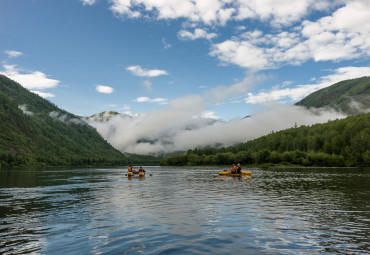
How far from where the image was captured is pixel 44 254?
14758 mm

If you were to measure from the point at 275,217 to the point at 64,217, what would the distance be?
751 inches

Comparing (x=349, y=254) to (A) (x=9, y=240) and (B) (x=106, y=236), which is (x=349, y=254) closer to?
(B) (x=106, y=236)

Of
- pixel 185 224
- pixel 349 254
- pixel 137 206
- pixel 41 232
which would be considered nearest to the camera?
pixel 349 254

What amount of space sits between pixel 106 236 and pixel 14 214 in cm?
1458

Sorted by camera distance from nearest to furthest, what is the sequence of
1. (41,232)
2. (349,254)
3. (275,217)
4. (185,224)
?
(349,254)
(41,232)
(185,224)
(275,217)

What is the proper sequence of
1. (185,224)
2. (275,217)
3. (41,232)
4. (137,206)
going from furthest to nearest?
(137,206) < (275,217) < (185,224) < (41,232)

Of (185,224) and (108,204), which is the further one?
(108,204)

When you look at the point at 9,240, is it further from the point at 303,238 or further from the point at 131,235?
the point at 303,238

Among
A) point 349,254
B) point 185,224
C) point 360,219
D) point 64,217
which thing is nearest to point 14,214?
point 64,217

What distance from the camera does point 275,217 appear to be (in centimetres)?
2419

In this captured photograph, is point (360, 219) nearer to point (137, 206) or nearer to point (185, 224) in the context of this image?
point (185, 224)

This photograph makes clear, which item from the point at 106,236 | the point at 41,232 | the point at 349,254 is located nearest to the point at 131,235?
the point at 106,236

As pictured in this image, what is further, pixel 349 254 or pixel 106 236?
pixel 106 236

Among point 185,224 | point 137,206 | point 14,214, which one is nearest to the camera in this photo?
point 185,224
